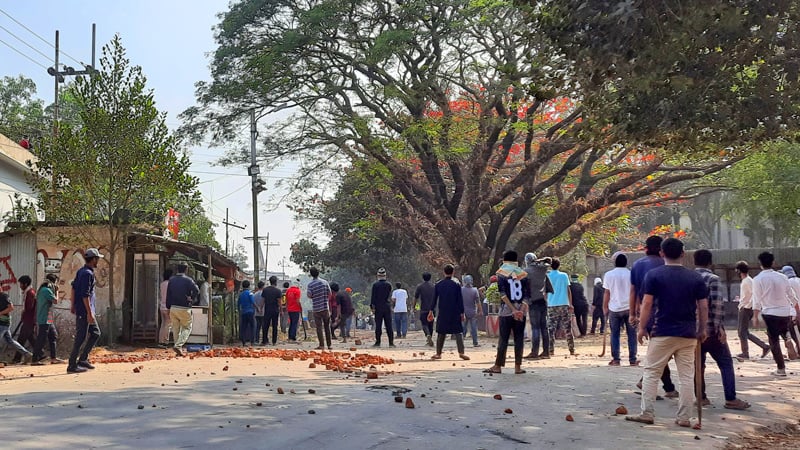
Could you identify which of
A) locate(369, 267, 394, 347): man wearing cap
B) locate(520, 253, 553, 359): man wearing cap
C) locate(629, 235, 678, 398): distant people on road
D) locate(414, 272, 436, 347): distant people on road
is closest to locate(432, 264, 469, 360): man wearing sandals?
locate(520, 253, 553, 359): man wearing cap

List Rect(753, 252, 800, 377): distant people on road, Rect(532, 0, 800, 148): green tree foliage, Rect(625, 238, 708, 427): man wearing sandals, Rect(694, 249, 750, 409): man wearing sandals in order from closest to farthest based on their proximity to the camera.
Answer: Rect(625, 238, 708, 427): man wearing sandals → Rect(694, 249, 750, 409): man wearing sandals → Rect(532, 0, 800, 148): green tree foliage → Rect(753, 252, 800, 377): distant people on road

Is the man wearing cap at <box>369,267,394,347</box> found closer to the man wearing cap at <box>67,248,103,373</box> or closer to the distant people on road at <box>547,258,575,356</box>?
the distant people on road at <box>547,258,575,356</box>

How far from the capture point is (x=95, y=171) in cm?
1886

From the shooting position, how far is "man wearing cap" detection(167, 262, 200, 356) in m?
15.9

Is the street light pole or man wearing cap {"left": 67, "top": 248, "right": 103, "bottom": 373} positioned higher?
the street light pole

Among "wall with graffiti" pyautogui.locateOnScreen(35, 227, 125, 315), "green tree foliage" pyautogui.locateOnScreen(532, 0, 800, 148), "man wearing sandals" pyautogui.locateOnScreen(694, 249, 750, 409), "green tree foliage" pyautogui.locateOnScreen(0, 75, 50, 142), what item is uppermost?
"green tree foliage" pyautogui.locateOnScreen(0, 75, 50, 142)

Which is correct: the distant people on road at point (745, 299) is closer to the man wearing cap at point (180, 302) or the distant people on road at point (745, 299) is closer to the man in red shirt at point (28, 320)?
the man wearing cap at point (180, 302)

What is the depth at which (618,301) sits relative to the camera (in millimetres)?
13805

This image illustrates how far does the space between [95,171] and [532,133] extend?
13717mm

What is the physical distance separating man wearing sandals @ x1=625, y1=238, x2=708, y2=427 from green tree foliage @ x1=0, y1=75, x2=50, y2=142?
3827 centimetres

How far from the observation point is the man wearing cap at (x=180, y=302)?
52.2 feet

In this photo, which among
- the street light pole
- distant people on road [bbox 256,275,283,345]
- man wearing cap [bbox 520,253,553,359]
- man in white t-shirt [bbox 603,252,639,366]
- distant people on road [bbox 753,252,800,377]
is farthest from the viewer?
the street light pole

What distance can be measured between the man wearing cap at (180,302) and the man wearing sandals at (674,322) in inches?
393

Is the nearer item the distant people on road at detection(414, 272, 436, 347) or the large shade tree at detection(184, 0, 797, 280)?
the distant people on road at detection(414, 272, 436, 347)
